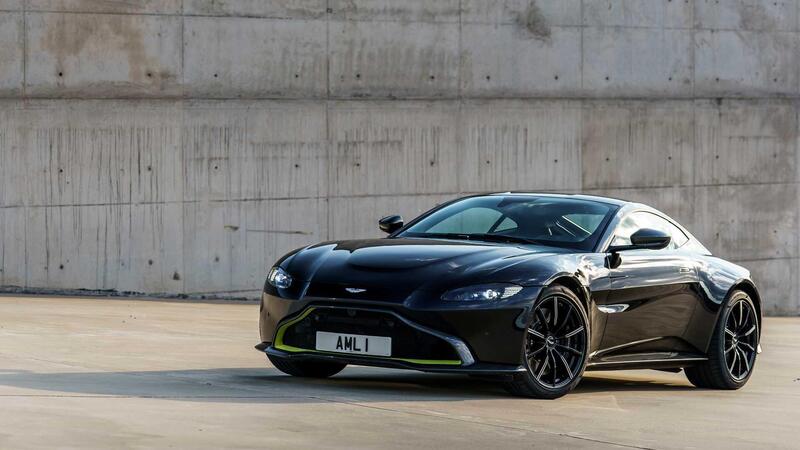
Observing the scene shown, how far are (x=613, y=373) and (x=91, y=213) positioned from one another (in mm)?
6682

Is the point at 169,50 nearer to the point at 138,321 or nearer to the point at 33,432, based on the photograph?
the point at 138,321

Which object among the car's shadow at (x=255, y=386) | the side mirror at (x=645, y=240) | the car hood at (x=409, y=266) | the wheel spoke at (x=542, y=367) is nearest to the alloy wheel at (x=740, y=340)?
the car's shadow at (x=255, y=386)

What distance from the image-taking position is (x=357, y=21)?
17.3 m

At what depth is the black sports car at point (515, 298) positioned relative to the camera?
8.08 m

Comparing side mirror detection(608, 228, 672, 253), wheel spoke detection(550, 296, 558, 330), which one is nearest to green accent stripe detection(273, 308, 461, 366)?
wheel spoke detection(550, 296, 558, 330)

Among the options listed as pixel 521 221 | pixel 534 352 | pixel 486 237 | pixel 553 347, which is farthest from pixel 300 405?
pixel 521 221

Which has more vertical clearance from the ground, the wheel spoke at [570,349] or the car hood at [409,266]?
the car hood at [409,266]

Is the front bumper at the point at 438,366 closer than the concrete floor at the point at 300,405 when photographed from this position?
No

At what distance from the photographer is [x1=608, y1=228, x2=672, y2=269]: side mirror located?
9.16m

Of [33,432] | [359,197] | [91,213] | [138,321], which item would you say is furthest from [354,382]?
[359,197]

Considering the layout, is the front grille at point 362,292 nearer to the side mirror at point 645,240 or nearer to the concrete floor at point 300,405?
the concrete floor at point 300,405

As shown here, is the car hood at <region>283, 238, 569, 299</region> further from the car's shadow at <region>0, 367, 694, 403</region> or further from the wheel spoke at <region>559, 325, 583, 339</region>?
the car's shadow at <region>0, 367, 694, 403</region>

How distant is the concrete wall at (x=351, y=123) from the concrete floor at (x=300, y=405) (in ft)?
14.1

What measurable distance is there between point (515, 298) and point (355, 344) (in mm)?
893
